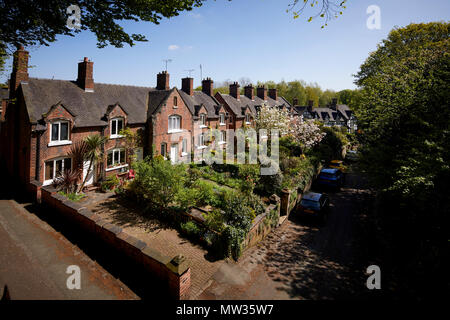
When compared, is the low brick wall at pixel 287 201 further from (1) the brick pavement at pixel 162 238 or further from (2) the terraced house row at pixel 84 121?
(2) the terraced house row at pixel 84 121

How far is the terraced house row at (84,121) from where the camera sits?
15547 mm

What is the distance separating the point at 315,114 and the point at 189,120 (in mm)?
53401

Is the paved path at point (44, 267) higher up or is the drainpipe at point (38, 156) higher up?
the drainpipe at point (38, 156)

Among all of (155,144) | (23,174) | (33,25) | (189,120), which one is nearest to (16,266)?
(33,25)

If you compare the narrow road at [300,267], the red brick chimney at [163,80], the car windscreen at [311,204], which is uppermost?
the red brick chimney at [163,80]

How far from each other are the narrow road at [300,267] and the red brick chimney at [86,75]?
1891 centimetres

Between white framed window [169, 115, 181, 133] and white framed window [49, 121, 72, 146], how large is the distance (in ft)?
31.4

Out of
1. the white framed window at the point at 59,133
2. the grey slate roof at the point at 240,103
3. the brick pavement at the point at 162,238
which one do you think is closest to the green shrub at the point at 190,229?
the brick pavement at the point at 162,238

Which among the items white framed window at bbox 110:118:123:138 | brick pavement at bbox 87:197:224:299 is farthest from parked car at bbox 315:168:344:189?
white framed window at bbox 110:118:123:138

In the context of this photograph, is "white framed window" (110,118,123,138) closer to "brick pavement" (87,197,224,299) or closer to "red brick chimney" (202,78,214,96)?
"brick pavement" (87,197,224,299)

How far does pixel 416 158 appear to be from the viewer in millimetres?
10516

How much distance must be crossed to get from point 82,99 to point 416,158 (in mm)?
22433

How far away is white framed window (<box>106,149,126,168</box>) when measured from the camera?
1968cm
